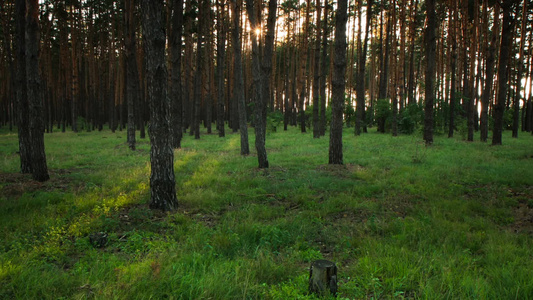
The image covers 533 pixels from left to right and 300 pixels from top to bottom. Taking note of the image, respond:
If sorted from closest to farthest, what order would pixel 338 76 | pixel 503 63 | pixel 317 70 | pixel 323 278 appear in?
1. pixel 323 278
2. pixel 338 76
3. pixel 503 63
4. pixel 317 70

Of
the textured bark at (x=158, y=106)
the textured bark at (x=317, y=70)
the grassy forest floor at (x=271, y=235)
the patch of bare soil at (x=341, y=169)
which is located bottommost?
the grassy forest floor at (x=271, y=235)

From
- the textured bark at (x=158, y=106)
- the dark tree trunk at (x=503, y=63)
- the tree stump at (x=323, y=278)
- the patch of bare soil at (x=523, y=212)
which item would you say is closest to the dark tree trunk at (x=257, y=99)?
the textured bark at (x=158, y=106)

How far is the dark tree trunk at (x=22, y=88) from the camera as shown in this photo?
26.5ft

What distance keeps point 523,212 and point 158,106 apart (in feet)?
24.1

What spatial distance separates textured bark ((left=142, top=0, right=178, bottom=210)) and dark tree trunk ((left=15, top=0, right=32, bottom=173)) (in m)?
5.30

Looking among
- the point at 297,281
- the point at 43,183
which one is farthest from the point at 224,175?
the point at 297,281

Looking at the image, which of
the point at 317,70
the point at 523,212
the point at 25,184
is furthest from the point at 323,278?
the point at 317,70

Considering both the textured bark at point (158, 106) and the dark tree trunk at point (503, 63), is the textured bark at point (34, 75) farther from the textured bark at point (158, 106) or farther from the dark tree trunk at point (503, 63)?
the dark tree trunk at point (503, 63)

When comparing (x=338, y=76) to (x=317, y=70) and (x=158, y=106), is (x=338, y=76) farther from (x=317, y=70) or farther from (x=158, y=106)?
(x=317, y=70)

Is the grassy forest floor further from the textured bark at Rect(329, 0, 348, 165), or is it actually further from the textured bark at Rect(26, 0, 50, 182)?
the textured bark at Rect(329, 0, 348, 165)

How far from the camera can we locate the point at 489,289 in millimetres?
2957

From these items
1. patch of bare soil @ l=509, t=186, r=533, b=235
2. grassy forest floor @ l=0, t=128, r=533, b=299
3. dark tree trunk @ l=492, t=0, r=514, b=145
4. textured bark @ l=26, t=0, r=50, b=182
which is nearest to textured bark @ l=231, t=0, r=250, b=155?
grassy forest floor @ l=0, t=128, r=533, b=299

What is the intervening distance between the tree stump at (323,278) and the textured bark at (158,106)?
12.4 ft

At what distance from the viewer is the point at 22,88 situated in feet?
27.7
